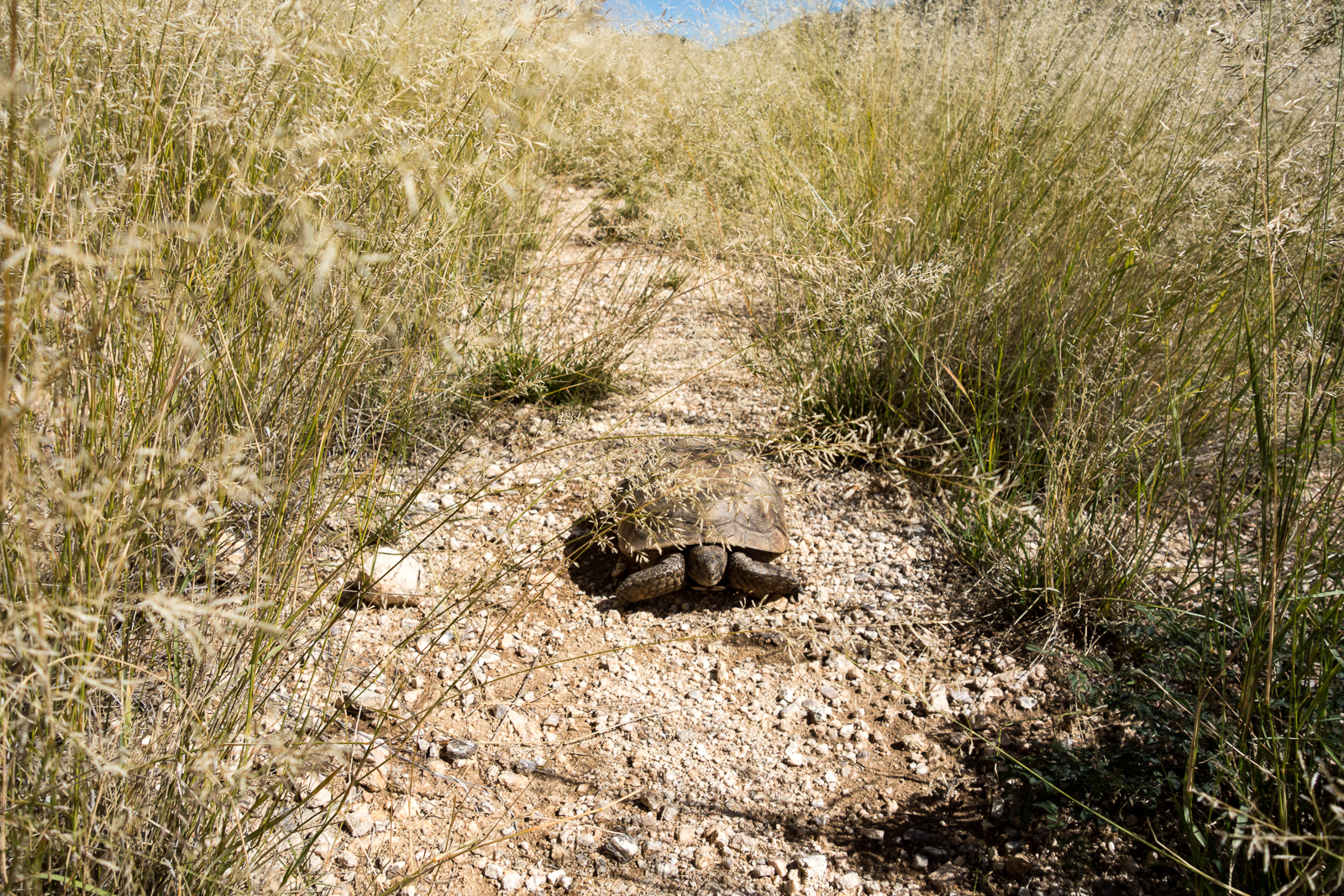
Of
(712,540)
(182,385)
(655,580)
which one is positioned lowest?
(655,580)

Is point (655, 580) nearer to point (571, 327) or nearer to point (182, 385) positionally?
point (182, 385)

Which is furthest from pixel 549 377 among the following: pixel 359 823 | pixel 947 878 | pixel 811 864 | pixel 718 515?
pixel 947 878

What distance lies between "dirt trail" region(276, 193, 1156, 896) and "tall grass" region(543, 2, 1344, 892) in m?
0.29

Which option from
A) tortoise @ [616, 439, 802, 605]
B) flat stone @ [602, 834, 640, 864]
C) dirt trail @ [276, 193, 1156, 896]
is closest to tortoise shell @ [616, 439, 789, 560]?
tortoise @ [616, 439, 802, 605]

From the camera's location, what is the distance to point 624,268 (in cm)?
443

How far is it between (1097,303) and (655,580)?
1.76 meters

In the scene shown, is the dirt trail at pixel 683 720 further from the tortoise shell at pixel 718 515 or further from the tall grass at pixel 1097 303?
the tall grass at pixel 1097 303

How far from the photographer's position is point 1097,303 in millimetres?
2574

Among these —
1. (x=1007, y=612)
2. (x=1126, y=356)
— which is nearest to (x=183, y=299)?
(x=1007, y=612)

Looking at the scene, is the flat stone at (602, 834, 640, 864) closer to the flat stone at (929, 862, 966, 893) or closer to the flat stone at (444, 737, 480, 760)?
the flat stone at (444, 737, 480, 760)

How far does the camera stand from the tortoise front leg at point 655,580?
2.35 meters

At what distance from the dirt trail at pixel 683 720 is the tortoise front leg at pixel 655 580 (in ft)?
0.26

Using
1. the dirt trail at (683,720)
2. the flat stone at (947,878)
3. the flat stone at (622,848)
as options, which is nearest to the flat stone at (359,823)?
the dirt trail at (683,720)

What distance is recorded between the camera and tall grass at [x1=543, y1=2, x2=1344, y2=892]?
58.9 inches
